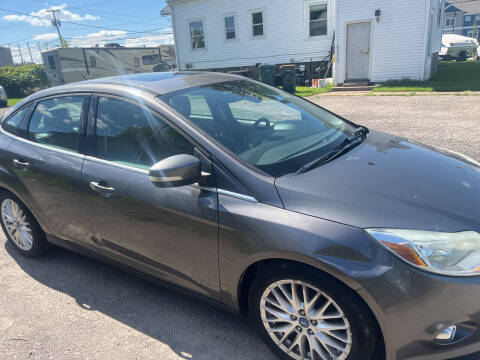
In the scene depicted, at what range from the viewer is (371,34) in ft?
49.3

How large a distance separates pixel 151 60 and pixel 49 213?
94.1ft

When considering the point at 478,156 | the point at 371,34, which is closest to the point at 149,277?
the point at 478,156

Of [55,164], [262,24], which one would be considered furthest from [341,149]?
[262,24]

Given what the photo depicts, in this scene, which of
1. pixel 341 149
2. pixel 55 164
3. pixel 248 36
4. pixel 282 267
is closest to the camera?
pixel 282 267

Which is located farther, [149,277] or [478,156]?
[478,156]

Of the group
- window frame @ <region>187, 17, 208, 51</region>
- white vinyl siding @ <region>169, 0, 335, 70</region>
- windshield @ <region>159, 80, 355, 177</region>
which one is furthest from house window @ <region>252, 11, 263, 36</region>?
windshield @ <region>159, 80, 355, 177</region>

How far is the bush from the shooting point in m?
22.7

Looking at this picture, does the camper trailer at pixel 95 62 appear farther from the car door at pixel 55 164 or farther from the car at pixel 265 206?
the car at pixel 265 206

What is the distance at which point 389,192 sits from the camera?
2.09 m

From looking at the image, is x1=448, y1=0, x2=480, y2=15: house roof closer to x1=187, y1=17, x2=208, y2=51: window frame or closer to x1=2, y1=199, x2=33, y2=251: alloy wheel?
x1=187, y1=17, x2=208, y2=51: window frame

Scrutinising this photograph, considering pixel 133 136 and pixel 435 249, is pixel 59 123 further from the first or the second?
pixel 435 249

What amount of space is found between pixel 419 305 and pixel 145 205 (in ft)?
5.51

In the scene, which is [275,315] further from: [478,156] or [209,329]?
[478,156]

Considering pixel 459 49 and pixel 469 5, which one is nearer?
pixel 459 49
